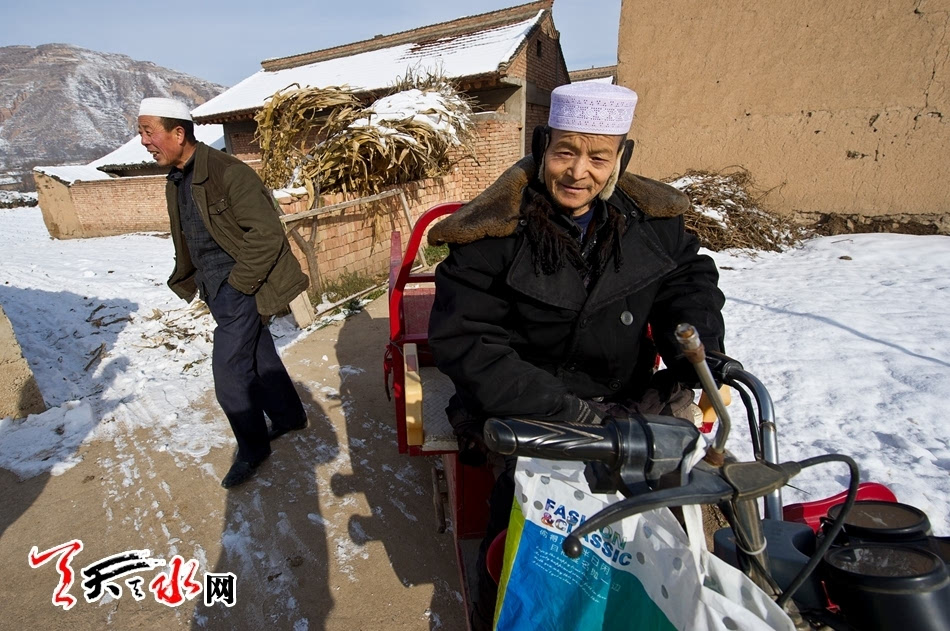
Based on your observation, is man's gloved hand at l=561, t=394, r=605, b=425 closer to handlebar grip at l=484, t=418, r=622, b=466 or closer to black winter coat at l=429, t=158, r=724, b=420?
black winter coat at l=429, t=158, r=724, b=420

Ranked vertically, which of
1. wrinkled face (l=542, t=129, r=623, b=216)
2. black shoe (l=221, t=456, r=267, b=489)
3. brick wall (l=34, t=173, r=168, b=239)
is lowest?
brick wall (l=34, t=173, r=168, b=239)

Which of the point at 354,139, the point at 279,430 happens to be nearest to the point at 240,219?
the point at 279,430

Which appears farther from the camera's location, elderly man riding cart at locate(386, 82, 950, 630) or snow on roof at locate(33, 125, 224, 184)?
snow on roof at locate(33, 125, 224, 184)

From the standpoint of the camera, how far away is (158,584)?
2412mm

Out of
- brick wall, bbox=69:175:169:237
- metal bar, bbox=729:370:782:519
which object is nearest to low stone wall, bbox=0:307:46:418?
metal bar, bbox=729:370:782:519

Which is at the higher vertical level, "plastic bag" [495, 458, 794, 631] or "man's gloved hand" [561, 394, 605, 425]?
"plastic bag" [495, 458, 794, 631]

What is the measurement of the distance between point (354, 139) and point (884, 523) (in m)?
6.97

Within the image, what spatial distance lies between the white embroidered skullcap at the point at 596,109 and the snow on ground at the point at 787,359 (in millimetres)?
2049

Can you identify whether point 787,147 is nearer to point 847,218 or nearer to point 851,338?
point 847,218

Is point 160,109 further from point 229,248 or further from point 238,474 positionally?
point 238,474

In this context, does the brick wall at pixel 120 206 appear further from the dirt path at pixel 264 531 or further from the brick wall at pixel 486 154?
the dirt path at pixel 264 531

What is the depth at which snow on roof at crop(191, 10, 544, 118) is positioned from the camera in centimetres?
1419

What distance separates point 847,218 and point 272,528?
7.17 meters

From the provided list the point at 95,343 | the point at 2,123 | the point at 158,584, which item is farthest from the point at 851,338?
the point at 2,123
